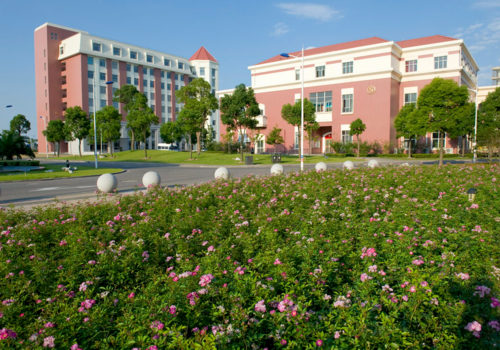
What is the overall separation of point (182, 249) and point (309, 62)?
179ft

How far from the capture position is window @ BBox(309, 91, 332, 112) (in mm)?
52031

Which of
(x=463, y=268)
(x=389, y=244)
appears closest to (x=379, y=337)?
(x=463, y=268)

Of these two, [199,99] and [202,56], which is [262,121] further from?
[202,56]

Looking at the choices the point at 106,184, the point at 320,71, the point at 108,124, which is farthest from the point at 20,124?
the point at 106,184

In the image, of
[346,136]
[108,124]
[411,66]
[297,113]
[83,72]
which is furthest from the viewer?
[83,72]

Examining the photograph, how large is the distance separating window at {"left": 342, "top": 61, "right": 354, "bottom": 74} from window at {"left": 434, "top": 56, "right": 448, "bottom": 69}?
11922 millimetres

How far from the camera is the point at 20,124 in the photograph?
78.6 meters

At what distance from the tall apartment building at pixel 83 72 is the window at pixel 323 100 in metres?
31.3

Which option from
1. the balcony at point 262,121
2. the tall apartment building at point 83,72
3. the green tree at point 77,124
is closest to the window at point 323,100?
the balcony at point 262,121

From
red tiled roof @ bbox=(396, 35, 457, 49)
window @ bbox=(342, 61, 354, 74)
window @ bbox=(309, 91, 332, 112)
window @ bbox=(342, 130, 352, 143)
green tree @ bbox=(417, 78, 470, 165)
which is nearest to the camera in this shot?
green tree @ bbox=(417, 78, 470, 165)

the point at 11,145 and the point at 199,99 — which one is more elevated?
the point at 199,99

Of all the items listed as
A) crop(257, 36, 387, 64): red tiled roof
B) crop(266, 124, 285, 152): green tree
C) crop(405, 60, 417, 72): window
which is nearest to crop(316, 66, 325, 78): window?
crop(257, 36, 387, 64): red tiled roof

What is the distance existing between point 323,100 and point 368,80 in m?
7.50

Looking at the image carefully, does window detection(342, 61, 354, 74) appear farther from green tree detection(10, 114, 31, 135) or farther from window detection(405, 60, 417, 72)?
green tree detection(10, 114, 31, 135)
